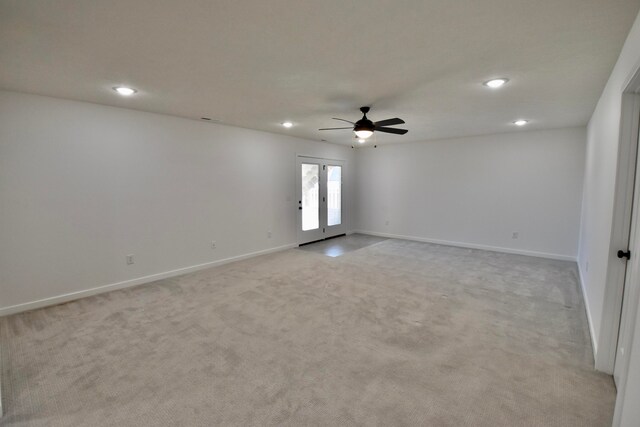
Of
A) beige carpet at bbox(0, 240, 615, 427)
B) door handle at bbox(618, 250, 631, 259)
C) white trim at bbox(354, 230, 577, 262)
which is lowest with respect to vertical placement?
beige carpet at bbox(0, 240, 615, 427)

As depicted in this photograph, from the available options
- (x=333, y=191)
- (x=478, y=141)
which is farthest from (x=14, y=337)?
(x=478, y=141)

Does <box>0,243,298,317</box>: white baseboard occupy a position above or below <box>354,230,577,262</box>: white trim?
below

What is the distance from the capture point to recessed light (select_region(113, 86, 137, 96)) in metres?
3.06

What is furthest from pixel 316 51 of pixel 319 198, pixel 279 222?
pixel 319 198

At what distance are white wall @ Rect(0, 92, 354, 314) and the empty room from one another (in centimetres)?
2

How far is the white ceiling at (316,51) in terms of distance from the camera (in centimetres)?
169

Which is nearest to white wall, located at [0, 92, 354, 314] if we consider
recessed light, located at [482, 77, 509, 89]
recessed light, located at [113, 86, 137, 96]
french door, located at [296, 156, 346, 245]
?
recessed light, located at [113, 86, 137, 96]

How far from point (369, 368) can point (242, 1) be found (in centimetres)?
260

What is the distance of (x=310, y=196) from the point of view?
22.2 feet

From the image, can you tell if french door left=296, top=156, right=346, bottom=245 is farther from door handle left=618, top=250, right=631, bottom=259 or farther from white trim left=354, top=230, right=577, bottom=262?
door handle left=618, top=250, right=631, bottom=259

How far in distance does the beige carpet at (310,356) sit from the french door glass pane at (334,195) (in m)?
3.36

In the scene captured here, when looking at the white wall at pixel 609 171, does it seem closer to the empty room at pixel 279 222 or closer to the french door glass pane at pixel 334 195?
the empty room at pixel 279 222

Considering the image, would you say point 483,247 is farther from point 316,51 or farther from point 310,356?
point 316,51

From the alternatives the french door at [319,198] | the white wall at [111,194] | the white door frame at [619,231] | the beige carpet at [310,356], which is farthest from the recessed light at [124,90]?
the white door frame at [619,231]
